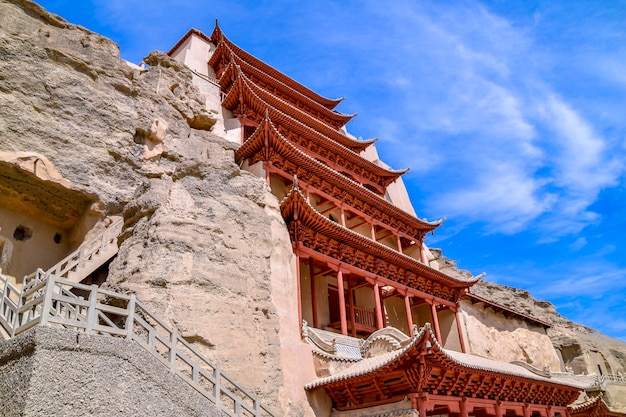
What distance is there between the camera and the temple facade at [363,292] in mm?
11656

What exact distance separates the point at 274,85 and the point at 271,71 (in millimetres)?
2599

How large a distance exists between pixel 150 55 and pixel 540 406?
19.2 m

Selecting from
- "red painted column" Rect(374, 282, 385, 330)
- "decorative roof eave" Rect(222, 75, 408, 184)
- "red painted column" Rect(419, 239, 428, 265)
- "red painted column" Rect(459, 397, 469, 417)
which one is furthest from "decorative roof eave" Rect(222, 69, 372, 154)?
"red painted column" Rect(459, 397, 469, 417)

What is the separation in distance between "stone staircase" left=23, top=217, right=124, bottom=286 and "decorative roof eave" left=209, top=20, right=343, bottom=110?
57.8 ft

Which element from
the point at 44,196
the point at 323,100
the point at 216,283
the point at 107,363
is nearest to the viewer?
the point at 107,363

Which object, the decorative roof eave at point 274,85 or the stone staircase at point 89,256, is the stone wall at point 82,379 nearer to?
the stone staircase at point 89,256

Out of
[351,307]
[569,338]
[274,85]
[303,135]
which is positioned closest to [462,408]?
[351,307]

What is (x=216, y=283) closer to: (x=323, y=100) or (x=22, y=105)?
(x=22, y=105)

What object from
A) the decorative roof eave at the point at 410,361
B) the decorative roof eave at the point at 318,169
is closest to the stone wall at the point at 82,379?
the decorative roof eave at the point at 410,361

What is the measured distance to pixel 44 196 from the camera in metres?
12.6

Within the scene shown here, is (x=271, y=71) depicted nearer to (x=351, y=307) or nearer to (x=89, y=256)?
(x=351, y=307)

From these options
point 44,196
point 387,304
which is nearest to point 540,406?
point 387,304

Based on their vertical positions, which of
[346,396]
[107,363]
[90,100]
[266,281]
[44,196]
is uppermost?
[90,100]

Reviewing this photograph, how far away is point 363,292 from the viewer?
2042cm
